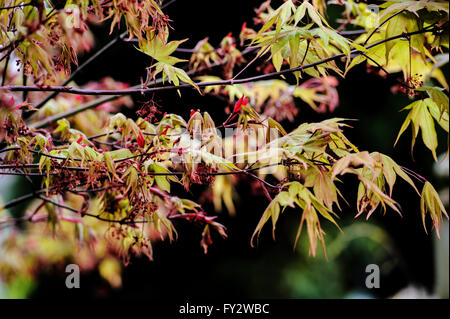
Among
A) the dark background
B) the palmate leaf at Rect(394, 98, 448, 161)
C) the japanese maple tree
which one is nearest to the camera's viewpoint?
the japanese maple tree

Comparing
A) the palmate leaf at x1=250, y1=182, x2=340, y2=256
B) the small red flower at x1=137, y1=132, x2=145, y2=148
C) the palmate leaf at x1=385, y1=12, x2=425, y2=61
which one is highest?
the palmate leaf at x1=385, y1=12, x2=425, y2=61

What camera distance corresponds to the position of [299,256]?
5133 millimetres

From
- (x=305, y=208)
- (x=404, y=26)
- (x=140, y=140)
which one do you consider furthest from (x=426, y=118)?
(x=140, y=140)

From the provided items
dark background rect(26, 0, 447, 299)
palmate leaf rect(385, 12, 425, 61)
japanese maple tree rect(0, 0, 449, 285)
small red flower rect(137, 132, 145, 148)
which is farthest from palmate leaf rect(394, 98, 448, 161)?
dark background rect(26, 0, 447, 299)

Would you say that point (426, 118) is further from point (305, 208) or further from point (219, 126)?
point (219, 126)

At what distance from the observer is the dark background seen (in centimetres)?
454

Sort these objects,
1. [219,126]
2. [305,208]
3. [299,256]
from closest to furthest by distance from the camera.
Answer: [305,208] < [219,126] < [299,256]

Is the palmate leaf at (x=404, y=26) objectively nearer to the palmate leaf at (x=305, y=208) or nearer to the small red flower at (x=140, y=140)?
the palmate leaf at (x=305, y=208)

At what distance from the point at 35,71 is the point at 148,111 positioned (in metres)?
0.28

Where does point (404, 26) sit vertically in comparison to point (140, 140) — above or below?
above

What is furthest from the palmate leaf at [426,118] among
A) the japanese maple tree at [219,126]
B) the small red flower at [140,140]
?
the small red flower at [140,140]

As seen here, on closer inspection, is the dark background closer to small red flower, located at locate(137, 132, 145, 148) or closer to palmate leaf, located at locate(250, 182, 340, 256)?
small red flower, located at locate(137, 132, 145, 148)
